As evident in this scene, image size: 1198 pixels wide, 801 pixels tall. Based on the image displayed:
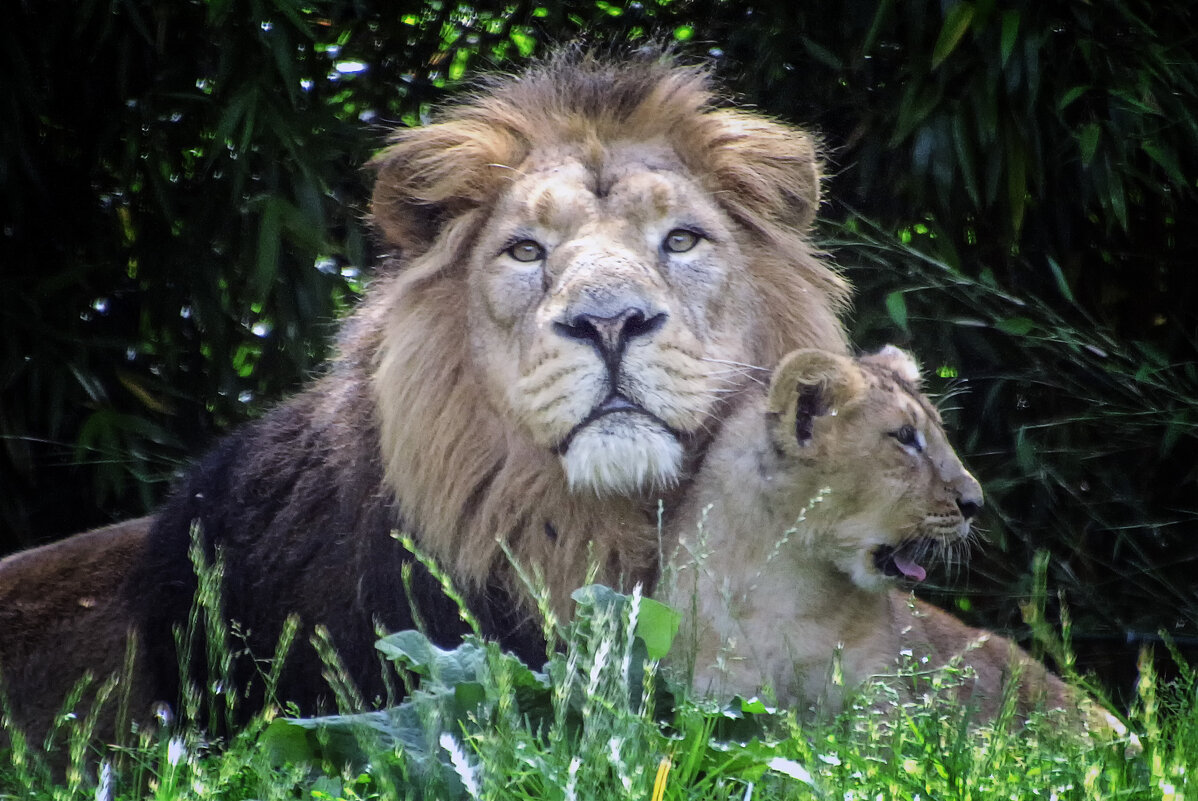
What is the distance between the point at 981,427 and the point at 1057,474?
0.91 feet

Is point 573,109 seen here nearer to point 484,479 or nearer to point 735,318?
point 735,318

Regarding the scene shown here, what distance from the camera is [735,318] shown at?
9.64 feet

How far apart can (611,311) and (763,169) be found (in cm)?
67

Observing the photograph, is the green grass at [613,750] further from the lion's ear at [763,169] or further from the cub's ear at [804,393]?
the lion's ear at [763,169]

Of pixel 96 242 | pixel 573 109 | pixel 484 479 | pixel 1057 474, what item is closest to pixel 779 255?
pixel 573 109

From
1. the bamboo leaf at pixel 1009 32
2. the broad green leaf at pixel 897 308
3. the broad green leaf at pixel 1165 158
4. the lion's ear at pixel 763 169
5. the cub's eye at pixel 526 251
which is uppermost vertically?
the bamboo leaf at pixel 1009 32

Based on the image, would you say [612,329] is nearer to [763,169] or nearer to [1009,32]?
[763,169]

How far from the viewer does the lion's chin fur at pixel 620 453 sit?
264 cm

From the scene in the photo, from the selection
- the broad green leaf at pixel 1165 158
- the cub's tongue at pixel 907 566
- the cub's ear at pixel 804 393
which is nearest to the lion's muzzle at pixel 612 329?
the cub's ear at pixel 804 393

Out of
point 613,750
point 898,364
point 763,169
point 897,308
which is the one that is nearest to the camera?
point 613,750

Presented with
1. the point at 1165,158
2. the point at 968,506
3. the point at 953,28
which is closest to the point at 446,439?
the point at 968,506

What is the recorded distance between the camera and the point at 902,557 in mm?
2779

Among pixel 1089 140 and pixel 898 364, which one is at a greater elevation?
pixel 1089 140

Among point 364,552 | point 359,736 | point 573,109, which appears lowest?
point 364,552
